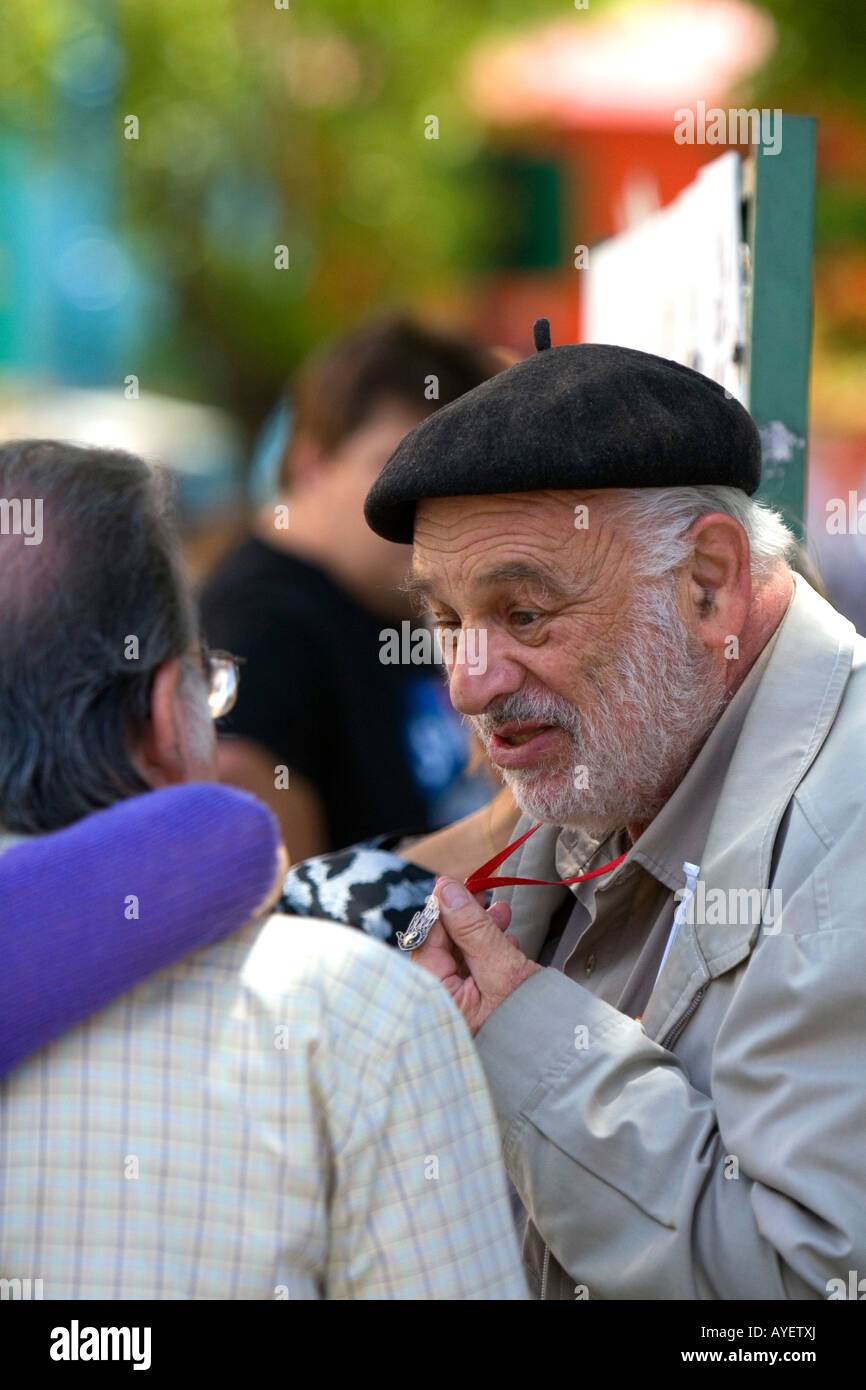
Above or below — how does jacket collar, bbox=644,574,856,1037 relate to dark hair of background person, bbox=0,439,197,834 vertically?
below

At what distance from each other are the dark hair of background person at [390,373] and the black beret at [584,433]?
1.74 metres

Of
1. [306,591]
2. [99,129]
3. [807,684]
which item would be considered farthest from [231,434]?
[807,684]

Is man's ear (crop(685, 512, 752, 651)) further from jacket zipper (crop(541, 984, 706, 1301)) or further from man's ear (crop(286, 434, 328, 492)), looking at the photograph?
man's ear (crop(286, 434, 328, 492))

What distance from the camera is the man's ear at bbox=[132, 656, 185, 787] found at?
1769 mm

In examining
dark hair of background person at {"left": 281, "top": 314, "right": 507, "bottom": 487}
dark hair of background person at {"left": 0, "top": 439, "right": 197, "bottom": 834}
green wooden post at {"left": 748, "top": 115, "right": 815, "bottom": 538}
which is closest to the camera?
dark hair of background person at {"left": 0, "top": 439, "right": 197, "bottom": 834}

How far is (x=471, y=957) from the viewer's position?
215 centimetres

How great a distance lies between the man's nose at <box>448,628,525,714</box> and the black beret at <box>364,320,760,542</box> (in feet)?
0.77

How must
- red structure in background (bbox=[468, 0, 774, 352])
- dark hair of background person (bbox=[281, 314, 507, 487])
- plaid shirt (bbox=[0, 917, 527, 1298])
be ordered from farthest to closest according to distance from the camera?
red structure in background (bbox=[468, 0, 774, 352]) → dark hair of background person (bbox=[281, 314, 507, 487]) → plaid shirt (bbox=[0, 917, 527, 1298])

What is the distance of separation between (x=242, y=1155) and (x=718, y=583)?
1140mm

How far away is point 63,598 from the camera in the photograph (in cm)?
171

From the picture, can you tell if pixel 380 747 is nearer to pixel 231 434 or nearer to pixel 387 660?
pixel 387 660

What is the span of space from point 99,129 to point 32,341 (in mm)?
1586

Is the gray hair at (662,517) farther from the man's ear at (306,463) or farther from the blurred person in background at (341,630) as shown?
the man's ear at (306,463)

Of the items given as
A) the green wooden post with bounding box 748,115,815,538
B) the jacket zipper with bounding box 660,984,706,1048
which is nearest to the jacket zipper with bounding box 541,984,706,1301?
the jacket zipper with bounding box 660,984,706,1048
